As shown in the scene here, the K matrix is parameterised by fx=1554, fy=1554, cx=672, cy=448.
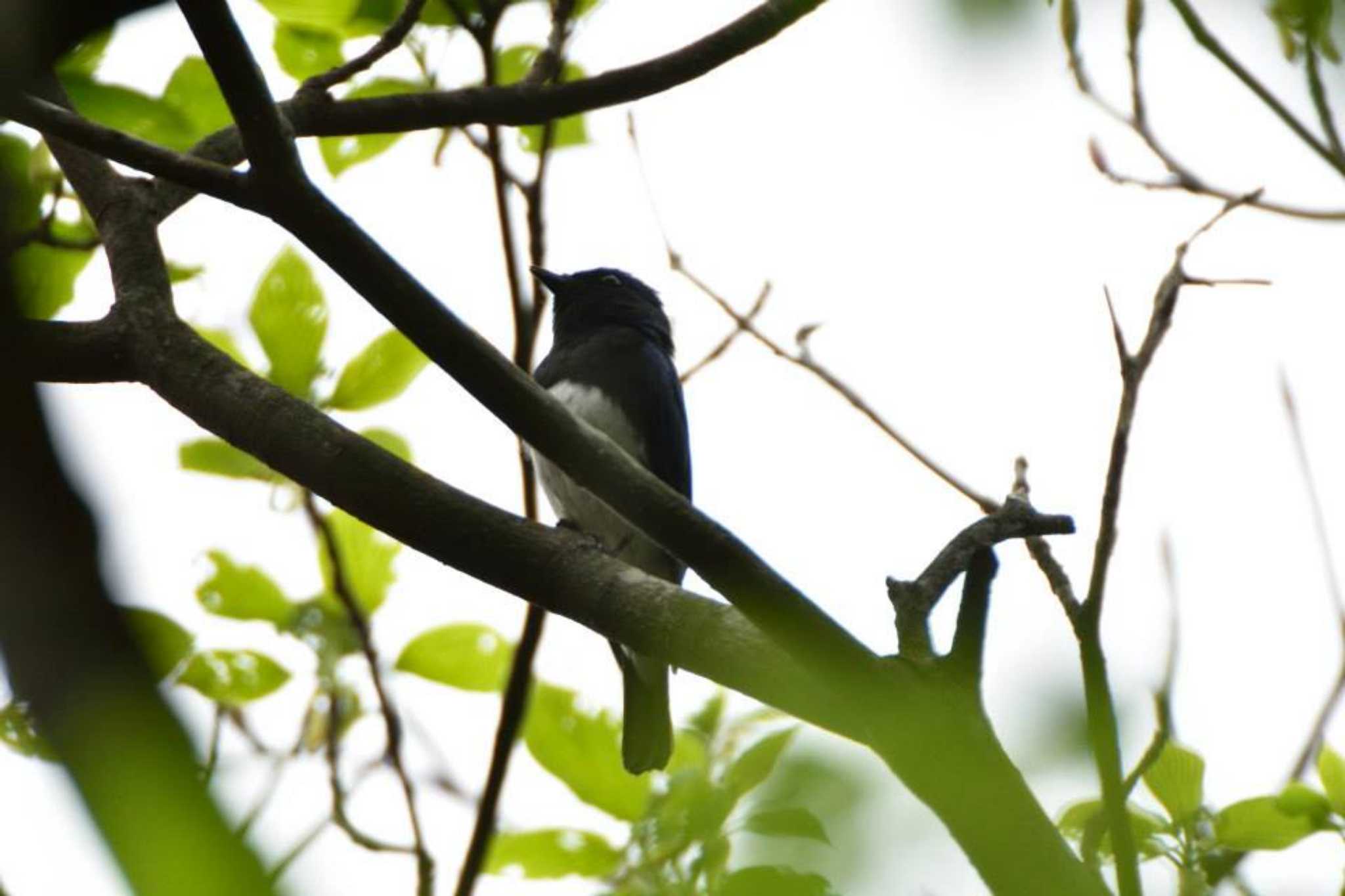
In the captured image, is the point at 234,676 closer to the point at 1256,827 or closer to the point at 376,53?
the point at 376,53

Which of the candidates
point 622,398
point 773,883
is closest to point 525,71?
point 773,883

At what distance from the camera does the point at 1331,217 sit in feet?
7.66

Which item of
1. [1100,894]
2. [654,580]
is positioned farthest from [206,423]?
[1100,894]

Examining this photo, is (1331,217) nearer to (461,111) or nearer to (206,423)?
(461,111)

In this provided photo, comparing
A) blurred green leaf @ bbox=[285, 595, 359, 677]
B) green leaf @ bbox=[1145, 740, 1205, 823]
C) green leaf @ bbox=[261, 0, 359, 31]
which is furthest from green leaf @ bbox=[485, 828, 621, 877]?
green leaf @ bbox=[261, 0, 359, 31]

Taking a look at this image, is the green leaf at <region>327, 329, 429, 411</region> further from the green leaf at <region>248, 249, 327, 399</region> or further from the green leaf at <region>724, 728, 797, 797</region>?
the green leaf at <region>724, 728, 797, 797</region>

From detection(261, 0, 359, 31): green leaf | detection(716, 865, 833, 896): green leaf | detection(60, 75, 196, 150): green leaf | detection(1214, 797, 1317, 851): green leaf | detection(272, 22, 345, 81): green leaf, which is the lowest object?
detection(716, 865, 833, 896): green leaf

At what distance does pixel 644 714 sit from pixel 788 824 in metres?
3.02

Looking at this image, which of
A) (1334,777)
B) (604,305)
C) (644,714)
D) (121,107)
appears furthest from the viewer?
(604,305)

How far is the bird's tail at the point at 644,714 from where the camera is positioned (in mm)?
4379

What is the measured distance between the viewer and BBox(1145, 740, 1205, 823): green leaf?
2.07 meters

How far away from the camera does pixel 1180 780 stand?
208 centimetres

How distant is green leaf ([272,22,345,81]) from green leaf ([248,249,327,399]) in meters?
0.37

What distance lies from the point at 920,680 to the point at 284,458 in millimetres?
1066
